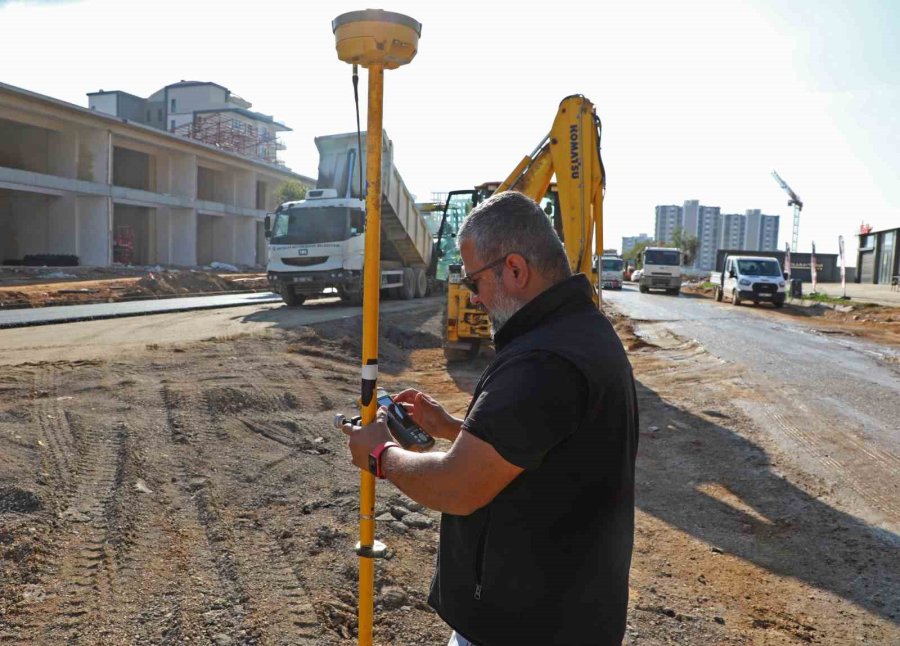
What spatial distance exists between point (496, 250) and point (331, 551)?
114 inches

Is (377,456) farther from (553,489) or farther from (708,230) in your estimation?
(708,230)

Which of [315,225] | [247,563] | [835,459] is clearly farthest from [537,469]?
[315,225]

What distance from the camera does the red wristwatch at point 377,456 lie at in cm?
194

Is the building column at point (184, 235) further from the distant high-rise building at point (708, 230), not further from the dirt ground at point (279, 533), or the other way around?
the distant high-rise building at point (708, 230)

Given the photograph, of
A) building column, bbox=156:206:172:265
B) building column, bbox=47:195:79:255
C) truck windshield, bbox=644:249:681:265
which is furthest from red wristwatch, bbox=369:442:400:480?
building column, bbox=156:206:172:265

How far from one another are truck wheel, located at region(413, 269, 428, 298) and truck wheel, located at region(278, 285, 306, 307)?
17.8 ft

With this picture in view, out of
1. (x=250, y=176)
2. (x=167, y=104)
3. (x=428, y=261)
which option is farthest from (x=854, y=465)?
(x=167, y=104)

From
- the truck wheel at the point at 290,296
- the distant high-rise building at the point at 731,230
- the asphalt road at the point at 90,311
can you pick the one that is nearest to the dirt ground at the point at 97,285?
the asphalt road at the point at 90,311

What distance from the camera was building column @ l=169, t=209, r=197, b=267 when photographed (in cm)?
4203

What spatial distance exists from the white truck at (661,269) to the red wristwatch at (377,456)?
34658 mm

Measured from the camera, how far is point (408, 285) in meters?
23.6

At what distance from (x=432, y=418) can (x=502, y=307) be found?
629 mm

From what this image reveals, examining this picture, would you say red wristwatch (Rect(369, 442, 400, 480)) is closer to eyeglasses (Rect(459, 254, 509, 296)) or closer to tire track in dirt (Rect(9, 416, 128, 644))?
eyeglasses (Rect(459, 254, 509, 296))

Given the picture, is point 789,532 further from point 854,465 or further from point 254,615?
point 254,615
